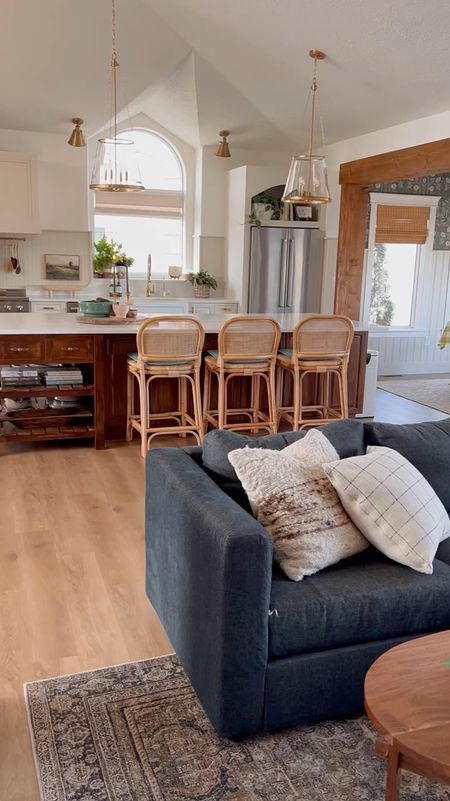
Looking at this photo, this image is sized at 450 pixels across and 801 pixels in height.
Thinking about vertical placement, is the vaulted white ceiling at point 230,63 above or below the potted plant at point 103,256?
above

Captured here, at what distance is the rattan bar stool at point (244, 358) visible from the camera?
4969mm

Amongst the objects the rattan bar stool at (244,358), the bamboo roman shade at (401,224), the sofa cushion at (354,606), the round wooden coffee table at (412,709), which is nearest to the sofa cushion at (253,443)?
the sofa cushion at (354,606)

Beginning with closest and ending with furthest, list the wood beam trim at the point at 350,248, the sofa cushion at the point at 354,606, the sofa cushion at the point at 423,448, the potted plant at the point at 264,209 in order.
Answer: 1. the sofa cushion at the point at 354,606
2. the sofa cushion at the point at 423,448
3. the wood beam trim at the point at 350,248
4. the potted plant at the point at 264,209

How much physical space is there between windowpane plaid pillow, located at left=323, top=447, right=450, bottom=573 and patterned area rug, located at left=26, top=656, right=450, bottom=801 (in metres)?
0.55

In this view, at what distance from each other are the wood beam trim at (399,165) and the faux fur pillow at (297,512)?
177 inches

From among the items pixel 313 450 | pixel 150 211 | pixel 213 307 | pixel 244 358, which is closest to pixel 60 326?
pixel 244 358

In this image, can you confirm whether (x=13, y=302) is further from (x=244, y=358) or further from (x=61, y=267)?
(x=244, y=358)

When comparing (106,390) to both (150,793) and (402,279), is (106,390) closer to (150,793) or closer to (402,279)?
(150,793)

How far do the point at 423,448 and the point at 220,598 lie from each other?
1.21 metres

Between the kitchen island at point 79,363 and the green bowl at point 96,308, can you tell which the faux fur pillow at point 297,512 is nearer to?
the kitchen island at point 79,363

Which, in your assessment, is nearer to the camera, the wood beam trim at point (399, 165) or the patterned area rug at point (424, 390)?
the wood beam trim at point (399, 165)

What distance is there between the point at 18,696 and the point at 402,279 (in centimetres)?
784

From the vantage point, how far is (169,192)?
8.61 metres

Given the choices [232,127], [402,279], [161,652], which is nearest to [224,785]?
[161,652]
